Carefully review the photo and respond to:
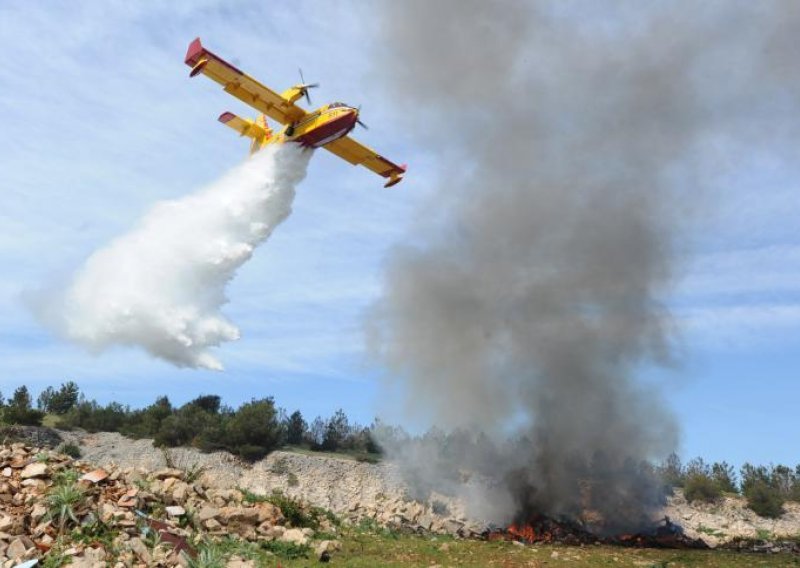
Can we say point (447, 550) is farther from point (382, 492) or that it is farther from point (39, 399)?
point (39, 399)

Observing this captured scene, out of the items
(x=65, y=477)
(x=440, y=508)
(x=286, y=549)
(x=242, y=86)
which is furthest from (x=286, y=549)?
(x=440, y=508)

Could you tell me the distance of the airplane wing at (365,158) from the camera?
3491 cm

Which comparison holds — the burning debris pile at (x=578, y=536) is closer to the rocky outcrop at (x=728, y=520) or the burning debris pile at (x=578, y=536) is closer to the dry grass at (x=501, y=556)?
the dry grass at (x=501, y=556)

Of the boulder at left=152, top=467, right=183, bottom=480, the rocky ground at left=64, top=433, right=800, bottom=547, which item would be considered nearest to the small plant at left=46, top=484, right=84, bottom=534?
the boulder at left=152, top=467, right=183, bottom=480

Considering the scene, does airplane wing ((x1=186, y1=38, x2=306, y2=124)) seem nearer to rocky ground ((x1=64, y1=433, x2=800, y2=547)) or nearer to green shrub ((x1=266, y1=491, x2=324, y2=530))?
green shrub ((x1=266, y1=491, x2=324, y2=530))

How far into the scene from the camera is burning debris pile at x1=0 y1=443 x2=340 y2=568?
1559 cm

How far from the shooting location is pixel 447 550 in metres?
23.1

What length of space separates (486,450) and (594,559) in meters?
17.8

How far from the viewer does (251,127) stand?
35.8 meters

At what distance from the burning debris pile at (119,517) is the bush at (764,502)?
35.9 meters

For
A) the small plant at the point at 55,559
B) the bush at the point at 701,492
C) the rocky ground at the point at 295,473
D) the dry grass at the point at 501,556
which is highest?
the bush at the point at 701,492

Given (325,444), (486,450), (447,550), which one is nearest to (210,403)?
(325,444)

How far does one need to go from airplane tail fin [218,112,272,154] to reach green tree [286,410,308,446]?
102 feet

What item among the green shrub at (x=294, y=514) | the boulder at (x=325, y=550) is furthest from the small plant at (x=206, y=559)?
the green shrub at (x=294, y=514)
